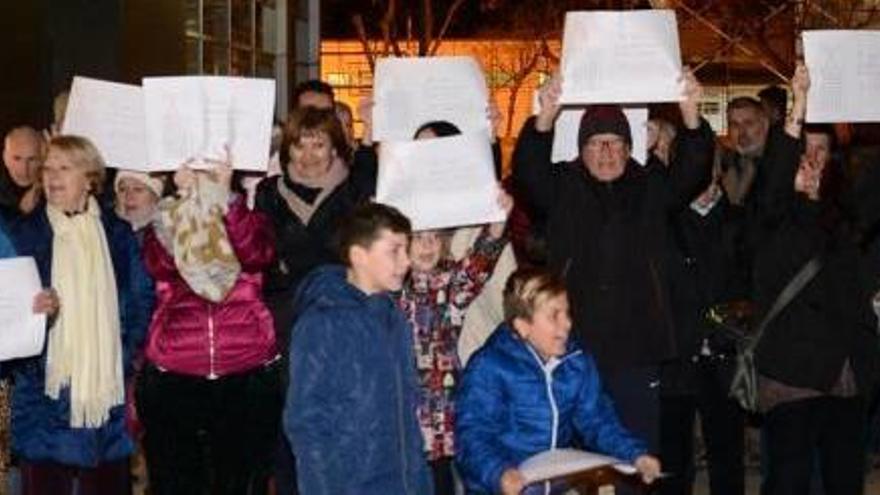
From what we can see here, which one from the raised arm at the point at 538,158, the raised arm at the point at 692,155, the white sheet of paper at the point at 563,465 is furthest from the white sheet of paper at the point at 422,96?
the white sheet of paper at the point at 563,465

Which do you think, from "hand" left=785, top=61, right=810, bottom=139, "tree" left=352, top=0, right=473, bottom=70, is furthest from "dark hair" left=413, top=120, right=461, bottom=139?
"tree" left=352, top=0, right=473, bottom=70

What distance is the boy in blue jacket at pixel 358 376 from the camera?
5754 mm

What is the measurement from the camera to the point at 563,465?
18.6 feet

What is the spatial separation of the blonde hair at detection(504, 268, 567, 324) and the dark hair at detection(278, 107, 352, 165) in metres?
1.25

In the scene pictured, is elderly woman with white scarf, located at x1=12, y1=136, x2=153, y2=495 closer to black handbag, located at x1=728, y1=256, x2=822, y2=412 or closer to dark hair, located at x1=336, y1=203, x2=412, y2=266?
dark hair, located at x1=336, y1=203, x2=412, y2=266

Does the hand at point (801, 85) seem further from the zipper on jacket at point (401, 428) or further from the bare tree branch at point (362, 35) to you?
the bare tree branch at point (362, 35)

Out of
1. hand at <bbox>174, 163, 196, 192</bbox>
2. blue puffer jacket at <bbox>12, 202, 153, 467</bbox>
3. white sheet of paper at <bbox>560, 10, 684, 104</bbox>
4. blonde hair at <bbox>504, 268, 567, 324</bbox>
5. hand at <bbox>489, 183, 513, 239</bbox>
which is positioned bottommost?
blue puffer jacket at <bbox>12, 202, 153, 467</bbox>

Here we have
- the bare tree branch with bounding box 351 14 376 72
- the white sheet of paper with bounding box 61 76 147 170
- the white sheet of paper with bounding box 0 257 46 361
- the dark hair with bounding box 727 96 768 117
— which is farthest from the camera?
the bare tree branch with bounding box 351 14 376 72

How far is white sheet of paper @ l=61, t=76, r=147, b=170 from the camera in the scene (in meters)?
7.25

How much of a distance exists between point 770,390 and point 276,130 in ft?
9.96

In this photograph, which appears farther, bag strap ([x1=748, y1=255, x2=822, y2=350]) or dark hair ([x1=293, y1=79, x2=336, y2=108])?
dark hair ([x1=293, y1=79, x2=336, y2=108])

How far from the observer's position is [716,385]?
8.52m

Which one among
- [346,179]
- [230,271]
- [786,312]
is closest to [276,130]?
[346,179]

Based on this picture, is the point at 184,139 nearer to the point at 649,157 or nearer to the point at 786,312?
the point at 649,157
